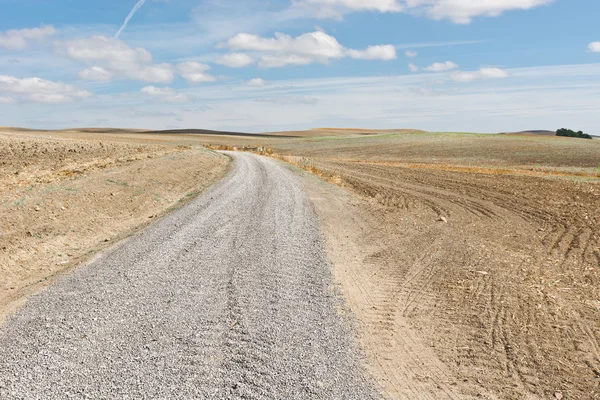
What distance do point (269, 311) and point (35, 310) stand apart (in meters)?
3.72

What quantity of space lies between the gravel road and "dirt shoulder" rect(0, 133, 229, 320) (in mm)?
1397

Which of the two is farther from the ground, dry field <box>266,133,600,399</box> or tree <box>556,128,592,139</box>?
tree <box>556,128,592,139</box>

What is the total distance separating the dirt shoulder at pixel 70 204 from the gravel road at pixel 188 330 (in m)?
1.40

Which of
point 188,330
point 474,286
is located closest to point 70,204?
point 188,330

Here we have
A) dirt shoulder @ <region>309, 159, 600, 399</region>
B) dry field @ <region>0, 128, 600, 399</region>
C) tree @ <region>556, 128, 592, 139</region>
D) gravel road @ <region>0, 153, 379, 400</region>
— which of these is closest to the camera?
gravel road @ <region>0, 153, 379, 400</region>

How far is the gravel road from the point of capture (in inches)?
233

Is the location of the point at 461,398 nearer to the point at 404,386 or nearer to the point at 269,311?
the point at 404,386

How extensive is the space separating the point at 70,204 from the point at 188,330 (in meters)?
11.3

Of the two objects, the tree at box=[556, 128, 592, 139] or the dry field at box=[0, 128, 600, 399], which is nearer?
the dry field at box=[0, 128, 600, 399]

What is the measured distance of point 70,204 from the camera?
663 inches

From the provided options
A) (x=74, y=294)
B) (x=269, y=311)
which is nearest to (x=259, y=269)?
(x=269, y=311)

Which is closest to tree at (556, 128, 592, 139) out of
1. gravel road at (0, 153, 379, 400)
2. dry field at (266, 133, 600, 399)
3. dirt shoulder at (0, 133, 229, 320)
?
dry field at (266, 133, 600, 399)

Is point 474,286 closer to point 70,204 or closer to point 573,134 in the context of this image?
point 70,204

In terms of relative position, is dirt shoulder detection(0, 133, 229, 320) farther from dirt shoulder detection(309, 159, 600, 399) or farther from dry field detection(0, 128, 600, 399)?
dirt shoulder detection(309, 159, 600, 399)
